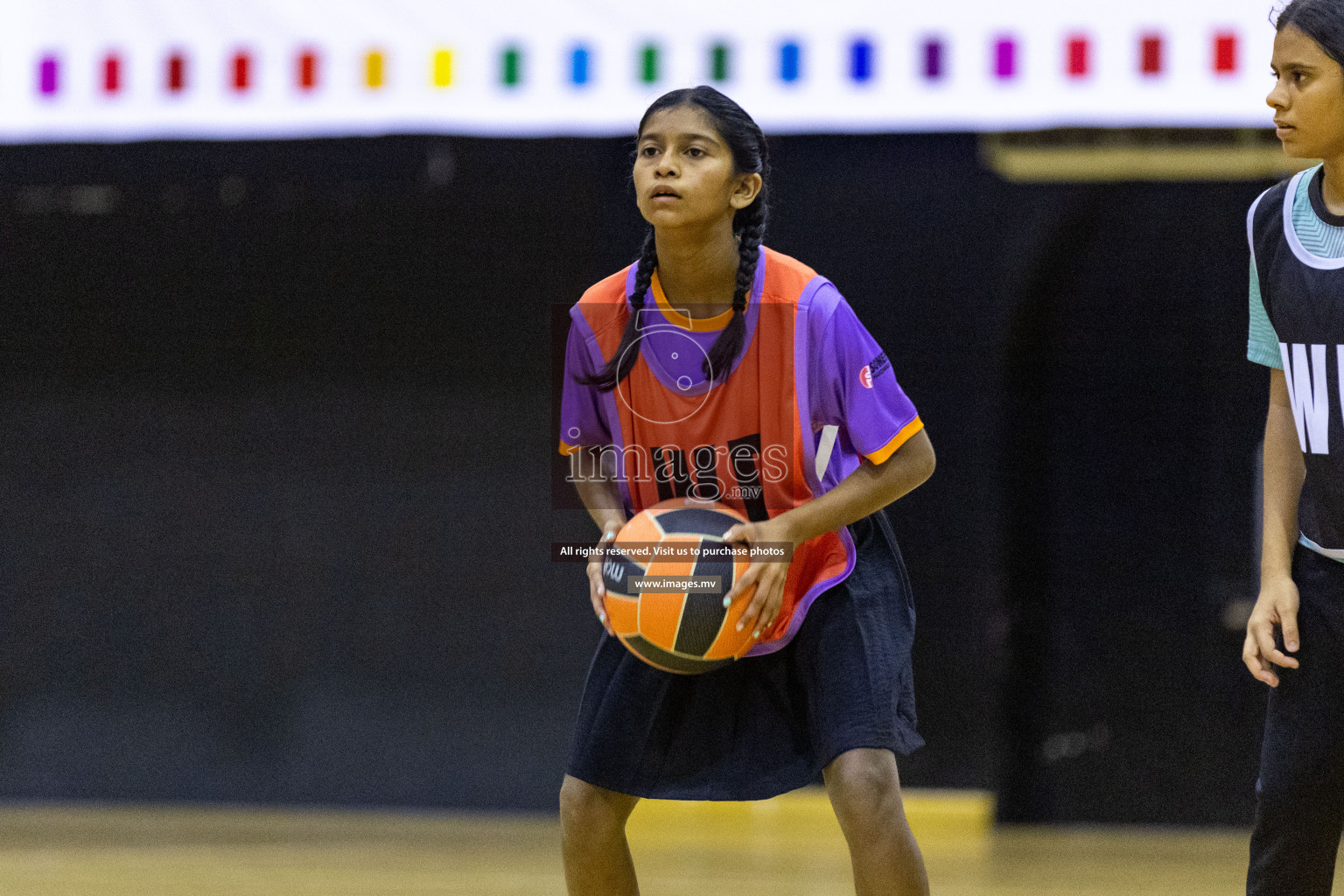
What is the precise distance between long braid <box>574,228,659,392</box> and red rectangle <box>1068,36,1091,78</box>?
7.02ft

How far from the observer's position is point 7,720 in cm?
501

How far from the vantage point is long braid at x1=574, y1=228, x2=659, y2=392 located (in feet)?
8.08

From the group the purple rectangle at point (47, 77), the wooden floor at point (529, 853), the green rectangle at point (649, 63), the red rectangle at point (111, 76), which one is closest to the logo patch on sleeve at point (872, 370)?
the wooden floor at point (529, 853)

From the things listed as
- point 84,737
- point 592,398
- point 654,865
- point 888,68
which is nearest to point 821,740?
point 592,398

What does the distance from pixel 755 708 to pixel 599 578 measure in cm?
35

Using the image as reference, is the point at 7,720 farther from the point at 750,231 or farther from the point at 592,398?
the point at 750,231

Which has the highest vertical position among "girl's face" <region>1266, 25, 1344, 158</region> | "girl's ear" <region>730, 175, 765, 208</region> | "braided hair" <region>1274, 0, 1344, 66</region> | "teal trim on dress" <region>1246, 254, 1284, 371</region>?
"braided hair" <region>1274, 0, 1344, 66</region>

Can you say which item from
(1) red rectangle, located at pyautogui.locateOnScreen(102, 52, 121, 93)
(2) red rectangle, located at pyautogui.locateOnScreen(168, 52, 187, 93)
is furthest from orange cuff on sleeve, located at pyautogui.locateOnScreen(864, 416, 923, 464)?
(1) red rectangle, located at pyautogui.locateOnScreen(102, 52, 121, 93)

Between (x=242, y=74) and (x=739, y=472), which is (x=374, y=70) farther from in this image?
(x=739, y=472)

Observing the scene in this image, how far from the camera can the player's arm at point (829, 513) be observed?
222 cm

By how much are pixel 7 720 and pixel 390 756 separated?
1.41m

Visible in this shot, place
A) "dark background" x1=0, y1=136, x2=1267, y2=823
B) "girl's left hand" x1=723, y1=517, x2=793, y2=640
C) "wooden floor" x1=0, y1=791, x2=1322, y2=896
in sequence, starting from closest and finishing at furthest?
"girl's left hand" x1=723, y1=517, x2=793, y2=640
"wooden floor" x1=0, y1=791, x2=1322, y2=896
"dark background" x1=0, y1=136, x2=1267, y2=823

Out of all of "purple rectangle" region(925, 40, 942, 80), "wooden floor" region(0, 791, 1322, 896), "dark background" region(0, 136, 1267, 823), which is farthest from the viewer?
"dark background" region(0, 136, 1267, 823)

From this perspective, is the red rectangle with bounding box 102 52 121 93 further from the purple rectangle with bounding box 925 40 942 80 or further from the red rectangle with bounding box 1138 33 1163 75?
the red rectangle with bounding box 1138 33 1163 75
